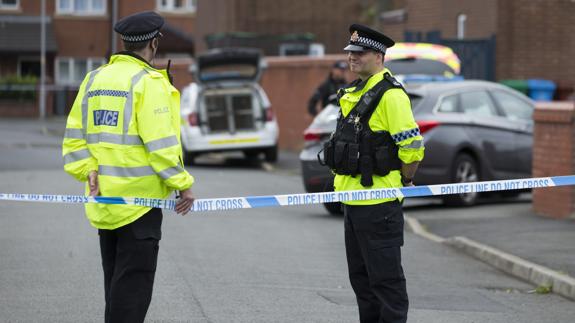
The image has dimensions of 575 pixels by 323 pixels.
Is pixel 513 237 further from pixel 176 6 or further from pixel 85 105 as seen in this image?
pixel 176 6

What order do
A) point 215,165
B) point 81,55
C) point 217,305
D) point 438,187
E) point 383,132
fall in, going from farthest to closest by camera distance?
point 81,55
point 215,165
point 217,305
point 438,187
point 383,132

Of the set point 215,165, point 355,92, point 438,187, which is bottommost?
point 215,165

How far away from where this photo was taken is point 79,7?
53.7 meters

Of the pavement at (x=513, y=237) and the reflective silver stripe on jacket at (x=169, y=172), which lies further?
the pavement at (x=513, y=237)

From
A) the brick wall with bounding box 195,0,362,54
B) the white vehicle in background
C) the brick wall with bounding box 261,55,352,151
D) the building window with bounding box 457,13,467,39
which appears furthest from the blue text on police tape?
the brick wall with bounding box 195,0,362,54

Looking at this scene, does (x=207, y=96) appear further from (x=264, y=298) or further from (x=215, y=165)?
(x=264, y=298)

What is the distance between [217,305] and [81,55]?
46109 mm

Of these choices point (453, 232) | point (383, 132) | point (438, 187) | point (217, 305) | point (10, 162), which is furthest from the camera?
point (10, 162)

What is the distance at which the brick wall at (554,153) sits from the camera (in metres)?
13.5

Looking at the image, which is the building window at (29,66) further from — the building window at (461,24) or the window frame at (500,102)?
the window frame at (500,102)

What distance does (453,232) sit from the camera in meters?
12.7

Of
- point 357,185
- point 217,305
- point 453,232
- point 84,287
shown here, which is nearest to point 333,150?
point 357,185

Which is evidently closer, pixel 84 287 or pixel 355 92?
pixel 355 92

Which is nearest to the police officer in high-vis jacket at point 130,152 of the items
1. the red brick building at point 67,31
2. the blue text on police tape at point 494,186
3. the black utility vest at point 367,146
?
the black utility vest at point 367,146
